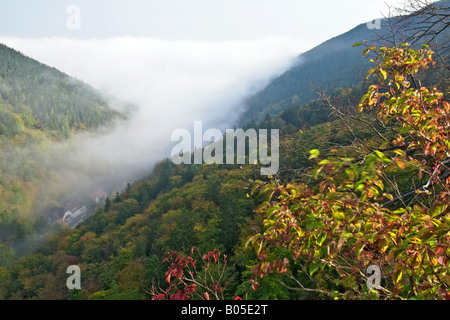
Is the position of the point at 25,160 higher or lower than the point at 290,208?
lower

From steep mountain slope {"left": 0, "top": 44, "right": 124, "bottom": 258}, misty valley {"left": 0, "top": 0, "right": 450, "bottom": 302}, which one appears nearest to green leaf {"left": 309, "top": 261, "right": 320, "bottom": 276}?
misty valley {"left": 0, "top": 0, "right": 450, "bottom": 302}

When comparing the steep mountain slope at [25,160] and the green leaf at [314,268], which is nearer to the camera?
the green leaf at [314,268]

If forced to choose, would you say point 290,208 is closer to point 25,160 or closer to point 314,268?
point 314,268

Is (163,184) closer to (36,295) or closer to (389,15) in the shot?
(36,295)

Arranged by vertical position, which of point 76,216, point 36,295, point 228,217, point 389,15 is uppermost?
point 389,15

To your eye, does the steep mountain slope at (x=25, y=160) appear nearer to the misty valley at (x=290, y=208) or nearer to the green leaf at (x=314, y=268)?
the misty valley at (x=290, y=208)

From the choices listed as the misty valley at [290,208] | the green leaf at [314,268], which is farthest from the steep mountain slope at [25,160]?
the green leaf at [314,268]

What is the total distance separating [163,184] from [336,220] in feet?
275

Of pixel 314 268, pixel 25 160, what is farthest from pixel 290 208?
pixel 25 160

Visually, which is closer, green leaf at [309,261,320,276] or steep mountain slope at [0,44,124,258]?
green leaf at [309,261,320,276]

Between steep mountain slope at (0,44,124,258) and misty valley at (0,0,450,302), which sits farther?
steep mountain slope at (0,44,124,258)

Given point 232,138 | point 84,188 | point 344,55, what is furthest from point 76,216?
point 344,55

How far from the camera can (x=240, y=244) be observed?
79.7ft

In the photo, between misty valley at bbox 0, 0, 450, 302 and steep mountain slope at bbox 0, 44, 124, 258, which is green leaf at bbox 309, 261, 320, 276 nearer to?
misty valley at bbox 0, 0, 450, 302
